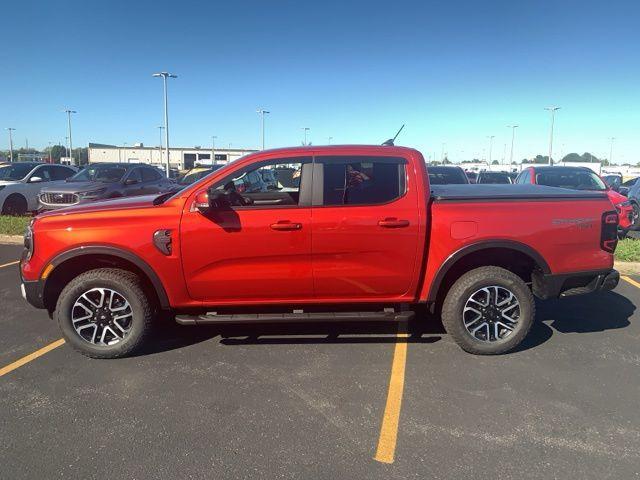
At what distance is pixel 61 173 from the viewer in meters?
13.8

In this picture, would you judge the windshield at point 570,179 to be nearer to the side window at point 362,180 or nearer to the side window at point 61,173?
the side window at point 362,180

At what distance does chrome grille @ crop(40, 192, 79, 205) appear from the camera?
34.5ft

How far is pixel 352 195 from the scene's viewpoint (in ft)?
13.3

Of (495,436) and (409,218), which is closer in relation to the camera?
(495,436)

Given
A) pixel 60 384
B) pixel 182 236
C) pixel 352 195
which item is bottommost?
pixel 60 384

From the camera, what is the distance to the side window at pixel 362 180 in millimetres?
4051

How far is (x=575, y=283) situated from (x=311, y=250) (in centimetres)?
247

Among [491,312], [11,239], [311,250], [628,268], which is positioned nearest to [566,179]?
[628,268]

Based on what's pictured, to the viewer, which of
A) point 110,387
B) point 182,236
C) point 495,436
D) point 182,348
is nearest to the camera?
point 495,436

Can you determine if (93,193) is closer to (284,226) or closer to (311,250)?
(284,226)

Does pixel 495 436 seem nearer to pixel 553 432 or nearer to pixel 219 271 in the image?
pixel 553 432

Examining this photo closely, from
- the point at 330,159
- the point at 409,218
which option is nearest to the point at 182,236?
the point at 330,159

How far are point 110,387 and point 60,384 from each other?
42 centimetres

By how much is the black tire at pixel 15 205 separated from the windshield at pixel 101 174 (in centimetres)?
179
